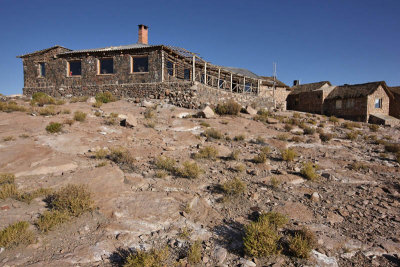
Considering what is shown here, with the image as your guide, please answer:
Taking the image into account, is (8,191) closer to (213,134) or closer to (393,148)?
(213,134)

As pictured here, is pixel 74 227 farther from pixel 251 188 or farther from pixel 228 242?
pixel 251 188

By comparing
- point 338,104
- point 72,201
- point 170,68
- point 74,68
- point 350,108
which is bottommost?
point 72,201

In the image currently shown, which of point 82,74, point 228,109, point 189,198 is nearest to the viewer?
point 189,198

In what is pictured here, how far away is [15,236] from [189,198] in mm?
3561

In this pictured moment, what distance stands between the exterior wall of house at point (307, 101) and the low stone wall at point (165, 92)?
1505 centimetres

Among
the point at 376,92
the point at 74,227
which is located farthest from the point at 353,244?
the point at 376,92

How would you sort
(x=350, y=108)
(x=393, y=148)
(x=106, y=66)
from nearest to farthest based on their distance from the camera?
(x=393, y=148) < (x=106, y=66) < (x=350, y=108)

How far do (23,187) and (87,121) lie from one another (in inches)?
260

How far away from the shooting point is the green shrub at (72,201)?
4.81 m

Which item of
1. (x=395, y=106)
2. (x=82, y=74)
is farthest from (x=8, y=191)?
(x=395, y=106)

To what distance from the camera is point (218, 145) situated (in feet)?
33.5

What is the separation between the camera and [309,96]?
31016 mm

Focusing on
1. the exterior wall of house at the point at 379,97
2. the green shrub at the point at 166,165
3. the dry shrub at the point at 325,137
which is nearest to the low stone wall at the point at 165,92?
the dry shrub at the point at 325,137

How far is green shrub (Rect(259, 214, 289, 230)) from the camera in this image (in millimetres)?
4834
